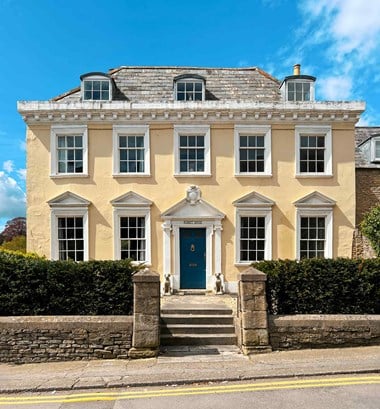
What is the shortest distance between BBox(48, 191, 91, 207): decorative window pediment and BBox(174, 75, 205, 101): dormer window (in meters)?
6.10

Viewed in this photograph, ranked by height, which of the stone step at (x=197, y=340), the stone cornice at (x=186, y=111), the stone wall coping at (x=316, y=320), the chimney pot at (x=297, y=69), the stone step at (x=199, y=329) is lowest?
the stone step at (x=197, y=340)

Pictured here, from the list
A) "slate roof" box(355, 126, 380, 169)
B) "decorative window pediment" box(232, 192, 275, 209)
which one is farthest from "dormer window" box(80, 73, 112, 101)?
"slate roof" box(355, 126, 380, 169)

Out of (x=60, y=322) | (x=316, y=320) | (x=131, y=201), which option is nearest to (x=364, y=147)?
(x=316, y=320)

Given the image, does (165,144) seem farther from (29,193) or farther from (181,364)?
(181,364)

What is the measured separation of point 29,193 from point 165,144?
6133 mm

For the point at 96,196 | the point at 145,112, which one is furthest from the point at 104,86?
the point at 96,196

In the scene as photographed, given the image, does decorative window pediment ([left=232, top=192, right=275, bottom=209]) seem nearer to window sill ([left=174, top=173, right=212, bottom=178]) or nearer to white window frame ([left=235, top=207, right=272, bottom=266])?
white window frame ([left=235, top=207, right=272, bottom=266])

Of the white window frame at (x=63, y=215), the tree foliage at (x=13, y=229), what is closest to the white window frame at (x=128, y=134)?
the white window frame at (x=63, y=215)

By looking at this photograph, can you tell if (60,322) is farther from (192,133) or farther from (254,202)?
(192,133)

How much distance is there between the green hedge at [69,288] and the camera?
8.14m

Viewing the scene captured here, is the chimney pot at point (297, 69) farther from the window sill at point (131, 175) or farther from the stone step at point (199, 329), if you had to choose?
the stone step at point (199, 329)

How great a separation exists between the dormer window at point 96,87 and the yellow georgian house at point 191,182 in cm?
47

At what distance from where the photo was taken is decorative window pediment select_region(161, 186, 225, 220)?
13.4 metres

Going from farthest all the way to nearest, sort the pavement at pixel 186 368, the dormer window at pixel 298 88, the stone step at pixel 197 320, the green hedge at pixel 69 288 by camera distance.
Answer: the dormer window at pixel 298 88, the stone step at pixel 197 320, the green hedge at pixel 69 288, the pavement at pixel 186 368
